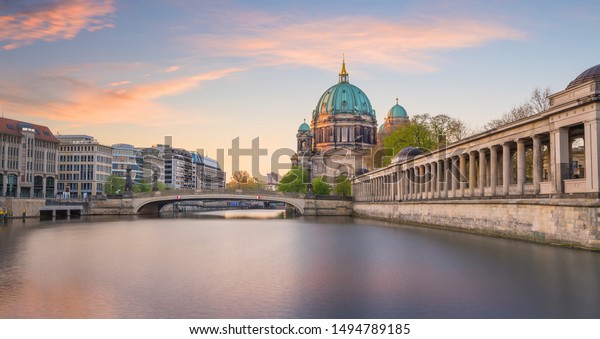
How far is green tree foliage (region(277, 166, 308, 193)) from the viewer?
428ft

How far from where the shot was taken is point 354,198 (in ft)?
321

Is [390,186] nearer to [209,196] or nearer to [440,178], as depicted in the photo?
[440,178]

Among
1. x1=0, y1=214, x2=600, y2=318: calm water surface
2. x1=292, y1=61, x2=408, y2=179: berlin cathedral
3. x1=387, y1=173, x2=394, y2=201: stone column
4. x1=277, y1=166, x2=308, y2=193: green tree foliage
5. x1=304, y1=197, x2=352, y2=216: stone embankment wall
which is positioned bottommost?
x1=0, y1=214, x2=600, y2=318: calm water surface

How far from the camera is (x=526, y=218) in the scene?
102ft

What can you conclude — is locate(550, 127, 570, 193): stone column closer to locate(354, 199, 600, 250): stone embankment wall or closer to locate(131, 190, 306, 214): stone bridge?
locate(354, 199, 600, 250): stone embankment wall

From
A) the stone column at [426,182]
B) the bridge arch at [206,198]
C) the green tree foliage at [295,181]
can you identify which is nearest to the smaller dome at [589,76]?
the stone column at [426,182]

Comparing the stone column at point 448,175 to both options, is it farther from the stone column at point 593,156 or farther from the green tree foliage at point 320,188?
the green tree foliage at point 320,188

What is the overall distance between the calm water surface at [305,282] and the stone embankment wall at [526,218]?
3.33 ft

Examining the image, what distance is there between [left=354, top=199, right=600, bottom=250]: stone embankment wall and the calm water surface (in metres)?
1.01

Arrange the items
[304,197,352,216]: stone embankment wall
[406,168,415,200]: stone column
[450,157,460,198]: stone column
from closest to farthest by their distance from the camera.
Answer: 1. [450,157,460,198]: stone column
2. [406,168,415,200]: stone column
3. [304,197,352,216]: stone embankment wall

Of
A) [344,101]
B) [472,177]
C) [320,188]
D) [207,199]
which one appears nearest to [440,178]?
[472,177]

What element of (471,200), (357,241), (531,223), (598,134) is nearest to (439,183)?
(471,200)

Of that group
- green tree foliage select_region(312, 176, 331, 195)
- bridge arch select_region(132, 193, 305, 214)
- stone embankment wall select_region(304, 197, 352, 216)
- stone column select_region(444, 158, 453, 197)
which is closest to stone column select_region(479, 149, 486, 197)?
stone column select_region(444, 158, 453, 197)
